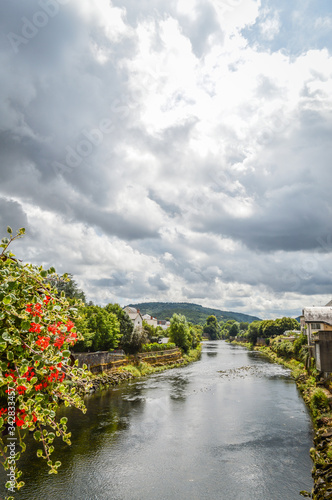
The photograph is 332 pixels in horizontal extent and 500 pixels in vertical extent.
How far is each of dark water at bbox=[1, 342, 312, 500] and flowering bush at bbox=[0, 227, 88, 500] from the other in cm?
1425

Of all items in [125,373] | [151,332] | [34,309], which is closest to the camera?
[34,309]

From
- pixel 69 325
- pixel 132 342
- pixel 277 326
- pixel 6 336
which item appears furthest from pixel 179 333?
pixel 6 336

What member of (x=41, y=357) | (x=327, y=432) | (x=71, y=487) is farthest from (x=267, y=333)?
(x=41, y=357)

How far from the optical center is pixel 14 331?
11.9 ft

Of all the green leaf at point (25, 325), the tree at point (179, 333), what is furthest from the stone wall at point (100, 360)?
the green leaf at point (25, 325)

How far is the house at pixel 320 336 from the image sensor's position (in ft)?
94.6

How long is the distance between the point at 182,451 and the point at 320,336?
668 inches

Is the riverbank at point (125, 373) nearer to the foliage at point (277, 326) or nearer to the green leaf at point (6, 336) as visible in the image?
the green leaf at point (6, 336)

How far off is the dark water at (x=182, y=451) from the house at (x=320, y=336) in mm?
4730

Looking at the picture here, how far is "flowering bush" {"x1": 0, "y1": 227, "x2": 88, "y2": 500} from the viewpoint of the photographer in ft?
11.7

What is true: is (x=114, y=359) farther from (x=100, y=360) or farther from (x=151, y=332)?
(x=151, y=332)

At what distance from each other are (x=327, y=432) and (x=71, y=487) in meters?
15.0

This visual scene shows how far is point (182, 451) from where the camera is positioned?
1978cm

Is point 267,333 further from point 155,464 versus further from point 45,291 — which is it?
point 45,291
